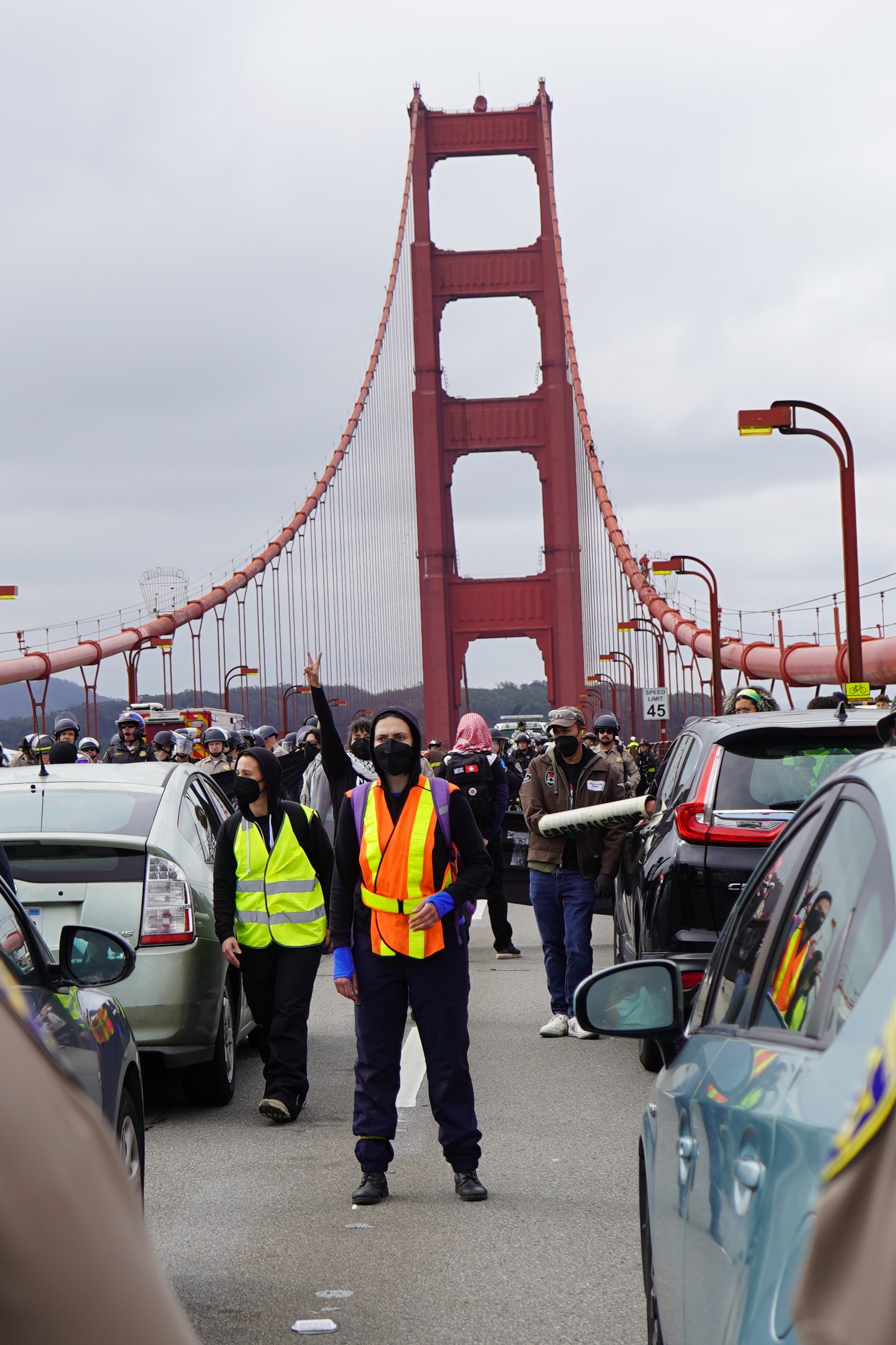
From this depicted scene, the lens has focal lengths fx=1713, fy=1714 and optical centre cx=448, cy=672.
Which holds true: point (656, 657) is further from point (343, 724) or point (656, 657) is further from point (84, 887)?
point (84, 887)

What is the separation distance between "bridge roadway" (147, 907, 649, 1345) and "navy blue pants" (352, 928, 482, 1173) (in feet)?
0.65

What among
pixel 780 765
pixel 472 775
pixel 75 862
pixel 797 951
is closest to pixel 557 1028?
pixel 472 775

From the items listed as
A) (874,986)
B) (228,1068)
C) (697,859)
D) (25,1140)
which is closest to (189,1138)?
(228,1068)

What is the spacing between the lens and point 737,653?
43.8 metres

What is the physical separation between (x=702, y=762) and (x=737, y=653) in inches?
1470

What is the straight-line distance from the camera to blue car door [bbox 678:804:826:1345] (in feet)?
6.45

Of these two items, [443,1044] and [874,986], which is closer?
[874,986]

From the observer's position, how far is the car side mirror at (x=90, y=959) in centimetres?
400

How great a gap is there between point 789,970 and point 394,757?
350 centimetres

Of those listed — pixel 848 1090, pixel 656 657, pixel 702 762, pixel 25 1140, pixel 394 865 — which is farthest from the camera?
pixel 656 657

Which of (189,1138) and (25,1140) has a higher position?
(25,1140)

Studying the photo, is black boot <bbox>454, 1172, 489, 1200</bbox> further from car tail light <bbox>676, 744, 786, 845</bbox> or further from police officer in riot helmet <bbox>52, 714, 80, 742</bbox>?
police officer in riot helmet <bbox>52, 714, 80, 742</bbox>

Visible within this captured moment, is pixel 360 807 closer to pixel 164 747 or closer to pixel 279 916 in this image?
pixel 279 916

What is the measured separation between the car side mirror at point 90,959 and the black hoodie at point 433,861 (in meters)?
1.76
